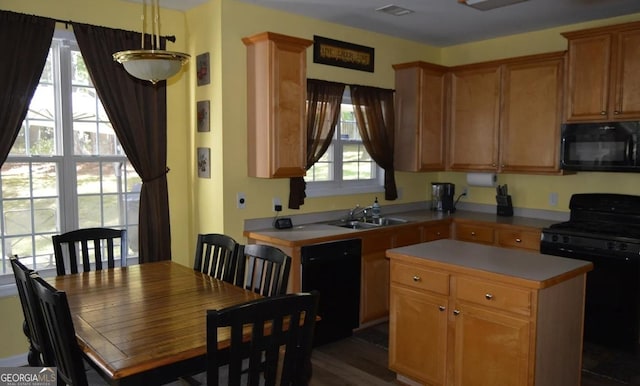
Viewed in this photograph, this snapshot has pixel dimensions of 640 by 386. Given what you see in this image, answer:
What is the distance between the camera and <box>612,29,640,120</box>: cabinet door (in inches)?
153

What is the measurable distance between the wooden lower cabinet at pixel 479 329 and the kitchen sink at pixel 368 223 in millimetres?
1423

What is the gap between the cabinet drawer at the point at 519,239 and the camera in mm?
4316

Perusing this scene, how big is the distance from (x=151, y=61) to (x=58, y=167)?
1747 millimetres

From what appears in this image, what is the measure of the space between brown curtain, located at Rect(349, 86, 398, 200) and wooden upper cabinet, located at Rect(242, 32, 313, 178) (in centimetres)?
90

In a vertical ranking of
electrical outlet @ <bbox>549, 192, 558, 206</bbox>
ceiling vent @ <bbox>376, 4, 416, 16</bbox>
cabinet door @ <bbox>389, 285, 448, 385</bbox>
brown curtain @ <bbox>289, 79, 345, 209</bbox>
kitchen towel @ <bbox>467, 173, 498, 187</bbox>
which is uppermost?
ceiling vent @ <bbox>376, 4, 416, 16</bbox>

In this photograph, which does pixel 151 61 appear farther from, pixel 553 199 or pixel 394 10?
pixel 553 199

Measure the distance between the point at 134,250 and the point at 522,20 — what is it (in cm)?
386

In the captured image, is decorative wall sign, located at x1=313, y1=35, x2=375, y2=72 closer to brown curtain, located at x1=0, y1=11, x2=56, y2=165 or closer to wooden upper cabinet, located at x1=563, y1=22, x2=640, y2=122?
wooden upper cabinet, located at x1=563, y1=22, x2=640, y2=122

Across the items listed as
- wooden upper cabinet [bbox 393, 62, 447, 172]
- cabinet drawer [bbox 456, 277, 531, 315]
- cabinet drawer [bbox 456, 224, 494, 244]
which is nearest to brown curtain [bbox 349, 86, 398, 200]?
wooden upper cabinet [bbox 393, 62, 447, 172]

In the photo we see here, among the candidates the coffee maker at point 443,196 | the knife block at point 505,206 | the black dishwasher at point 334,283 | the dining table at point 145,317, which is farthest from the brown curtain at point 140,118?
the knife block at point 505,206

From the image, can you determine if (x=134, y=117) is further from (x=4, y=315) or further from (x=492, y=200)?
(x=492, y=200)

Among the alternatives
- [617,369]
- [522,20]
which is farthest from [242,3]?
[617,369]

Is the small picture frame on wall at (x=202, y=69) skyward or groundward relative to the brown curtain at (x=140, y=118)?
skyward

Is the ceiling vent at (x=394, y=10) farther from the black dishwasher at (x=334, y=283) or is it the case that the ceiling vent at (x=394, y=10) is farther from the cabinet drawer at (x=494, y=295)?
the cabinet drawer at (x=494, y=295)
